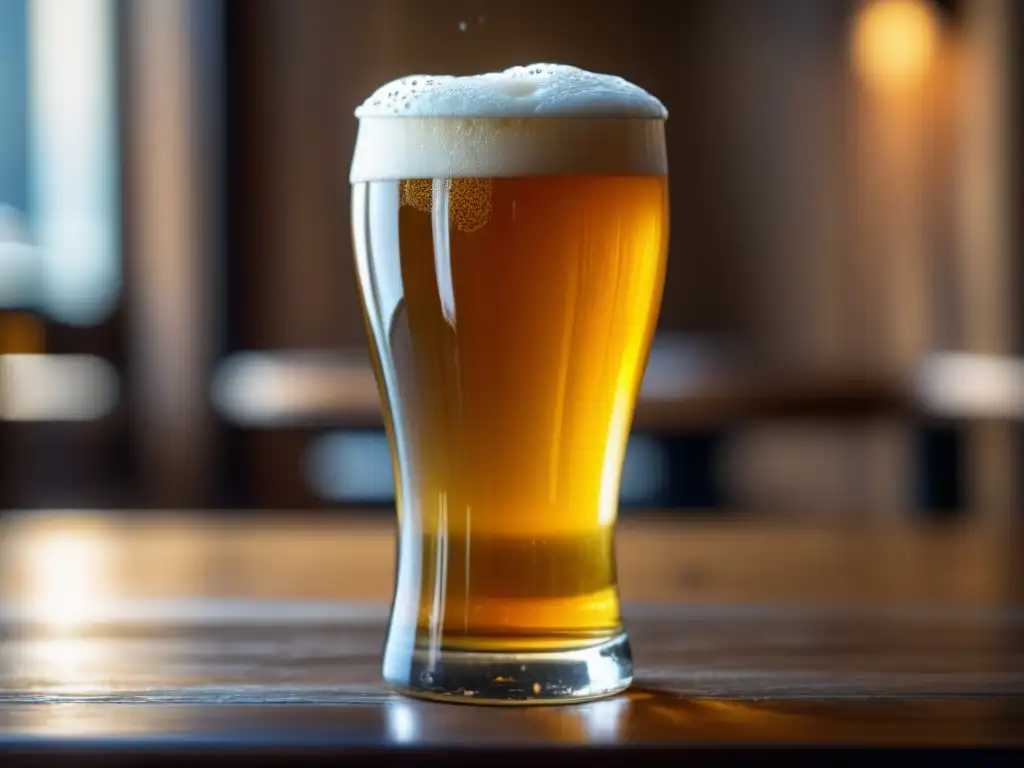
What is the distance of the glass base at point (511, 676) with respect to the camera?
0.58 m

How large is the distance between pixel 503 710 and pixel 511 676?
3cm

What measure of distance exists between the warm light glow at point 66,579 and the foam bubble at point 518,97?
1.12 feet

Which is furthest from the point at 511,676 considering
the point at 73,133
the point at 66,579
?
the point at 73,133

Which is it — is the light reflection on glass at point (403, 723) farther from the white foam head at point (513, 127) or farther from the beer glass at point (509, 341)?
the white foam head at point (513, 127)

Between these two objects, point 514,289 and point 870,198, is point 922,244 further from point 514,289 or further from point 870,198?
point 514,289

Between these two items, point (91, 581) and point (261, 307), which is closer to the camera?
point (91, 581)

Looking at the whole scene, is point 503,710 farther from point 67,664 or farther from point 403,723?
point 67,664

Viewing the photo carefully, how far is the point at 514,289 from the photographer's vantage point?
1.94 ft

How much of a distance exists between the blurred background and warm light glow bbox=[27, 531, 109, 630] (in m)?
2.13

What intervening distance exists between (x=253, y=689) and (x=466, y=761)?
0.14 meters

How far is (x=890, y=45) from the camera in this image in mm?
3785

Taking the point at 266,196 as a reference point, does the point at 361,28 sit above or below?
above

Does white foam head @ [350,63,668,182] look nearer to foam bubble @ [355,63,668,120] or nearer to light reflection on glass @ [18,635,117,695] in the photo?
foam bubble @ [355,63,668,120]

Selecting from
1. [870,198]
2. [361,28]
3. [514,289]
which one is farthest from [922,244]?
[514,289]
